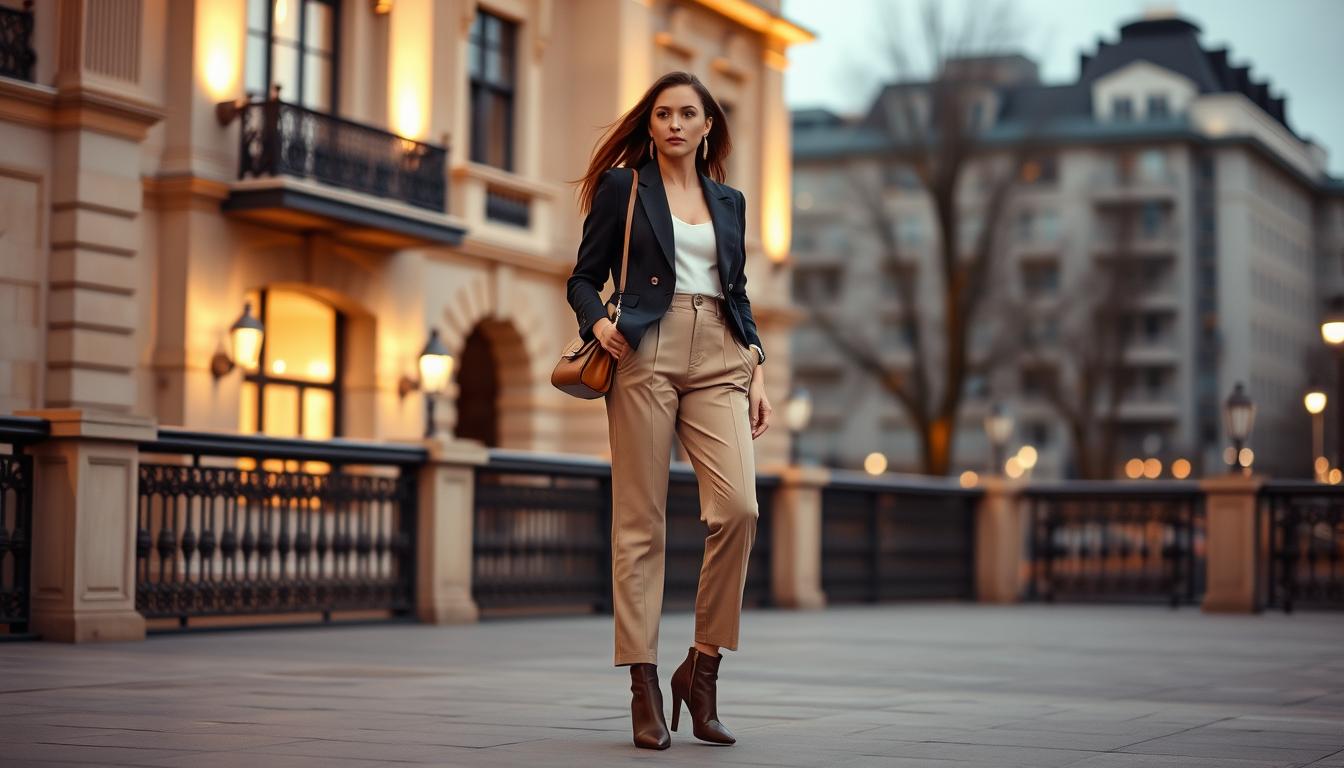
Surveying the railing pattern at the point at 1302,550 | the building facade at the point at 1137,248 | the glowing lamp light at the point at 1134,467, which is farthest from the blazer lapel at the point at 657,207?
the glowing lamp light at the point at 1134,467

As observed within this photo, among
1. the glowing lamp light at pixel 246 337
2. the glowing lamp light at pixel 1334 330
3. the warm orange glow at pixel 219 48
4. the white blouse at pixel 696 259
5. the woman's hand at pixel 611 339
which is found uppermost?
the warm orange glow at pixel 219 48

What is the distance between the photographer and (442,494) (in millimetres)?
14484

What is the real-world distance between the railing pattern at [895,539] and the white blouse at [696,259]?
14.0 meters

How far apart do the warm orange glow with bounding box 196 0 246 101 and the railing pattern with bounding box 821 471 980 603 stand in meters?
7.93

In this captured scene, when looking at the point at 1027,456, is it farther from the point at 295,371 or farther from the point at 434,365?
the point at 434,365

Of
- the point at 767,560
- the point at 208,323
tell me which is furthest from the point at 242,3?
the point at 767,560

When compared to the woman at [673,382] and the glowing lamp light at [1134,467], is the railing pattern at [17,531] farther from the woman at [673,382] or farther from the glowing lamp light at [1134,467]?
the glowing lamp light at [1134,467]

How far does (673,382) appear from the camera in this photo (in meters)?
6.12

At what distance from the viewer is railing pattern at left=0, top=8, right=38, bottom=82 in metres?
17.6

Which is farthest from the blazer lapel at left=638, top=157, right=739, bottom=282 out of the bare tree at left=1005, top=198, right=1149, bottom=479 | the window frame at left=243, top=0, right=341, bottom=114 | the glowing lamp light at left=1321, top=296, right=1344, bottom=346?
the bare tree at left=1005, top=198, right=1149, bottom=479

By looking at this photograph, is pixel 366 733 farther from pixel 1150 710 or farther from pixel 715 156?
pixel 1150 710

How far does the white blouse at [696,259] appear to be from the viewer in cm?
616

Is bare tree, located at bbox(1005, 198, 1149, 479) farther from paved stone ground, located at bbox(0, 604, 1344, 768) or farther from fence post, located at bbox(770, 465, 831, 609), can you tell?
paved stone ground, located at bbox(0, 604, 1344, 768)

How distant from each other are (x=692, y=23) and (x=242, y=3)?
10.8 metres
